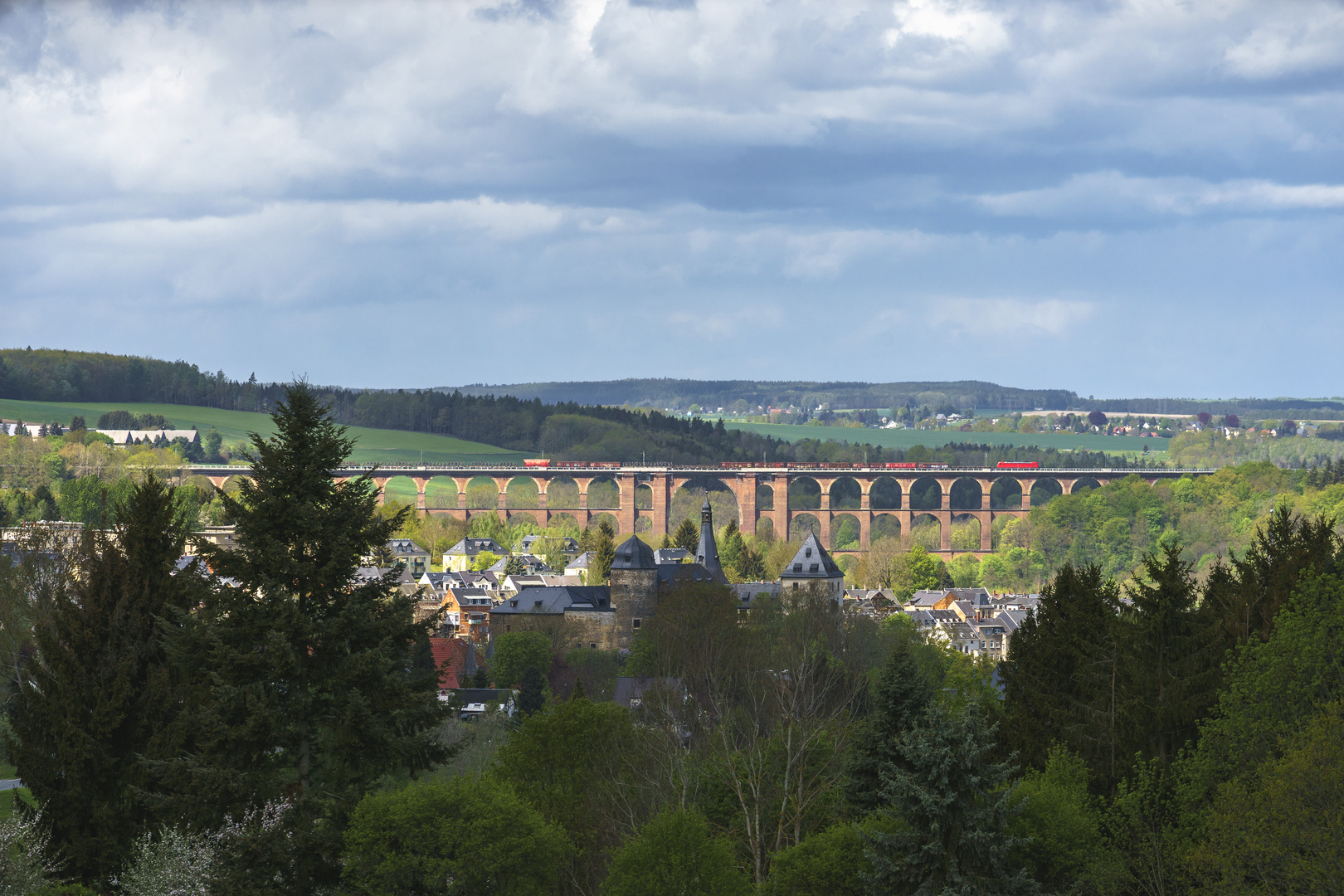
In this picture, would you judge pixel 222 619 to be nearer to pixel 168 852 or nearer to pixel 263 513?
pixel 263 513

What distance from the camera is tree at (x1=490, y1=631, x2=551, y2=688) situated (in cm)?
10000

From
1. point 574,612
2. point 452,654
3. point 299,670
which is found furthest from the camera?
point 574,612

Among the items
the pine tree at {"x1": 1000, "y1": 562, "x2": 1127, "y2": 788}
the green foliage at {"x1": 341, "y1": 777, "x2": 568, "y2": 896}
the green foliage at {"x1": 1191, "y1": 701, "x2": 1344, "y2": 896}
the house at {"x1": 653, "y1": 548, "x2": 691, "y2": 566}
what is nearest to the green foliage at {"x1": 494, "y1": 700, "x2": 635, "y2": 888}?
the green foliage at {"x1": 341, "y1": 777, "x2": 568, "y2": 896}

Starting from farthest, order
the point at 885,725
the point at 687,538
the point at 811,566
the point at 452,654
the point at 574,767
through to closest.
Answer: the point at 687,538 < the point at 811,566 < the point at 452,654 < the point at 574,767 < the point at 885,725

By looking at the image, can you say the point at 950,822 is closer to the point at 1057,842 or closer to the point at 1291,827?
the point at 1057,842

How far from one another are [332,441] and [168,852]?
8.43 m

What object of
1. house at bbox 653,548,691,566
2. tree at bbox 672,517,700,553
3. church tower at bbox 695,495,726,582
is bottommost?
house at bbox 653,548,691,566

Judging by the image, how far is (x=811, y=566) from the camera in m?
132

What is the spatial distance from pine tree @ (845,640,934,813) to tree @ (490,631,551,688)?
5479 centimetres

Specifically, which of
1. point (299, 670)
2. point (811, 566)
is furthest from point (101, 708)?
point (811, 566)

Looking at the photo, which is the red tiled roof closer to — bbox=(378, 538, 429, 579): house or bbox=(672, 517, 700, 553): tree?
bbox=(672, 517, 700, 553): tree

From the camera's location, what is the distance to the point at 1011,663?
56125 millimetres

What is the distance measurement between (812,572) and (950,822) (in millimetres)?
99560

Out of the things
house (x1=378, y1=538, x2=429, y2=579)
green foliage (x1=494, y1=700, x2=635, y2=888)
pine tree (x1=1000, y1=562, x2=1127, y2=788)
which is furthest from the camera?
house (x1=378, y1=538, x2=429, y2=579)
